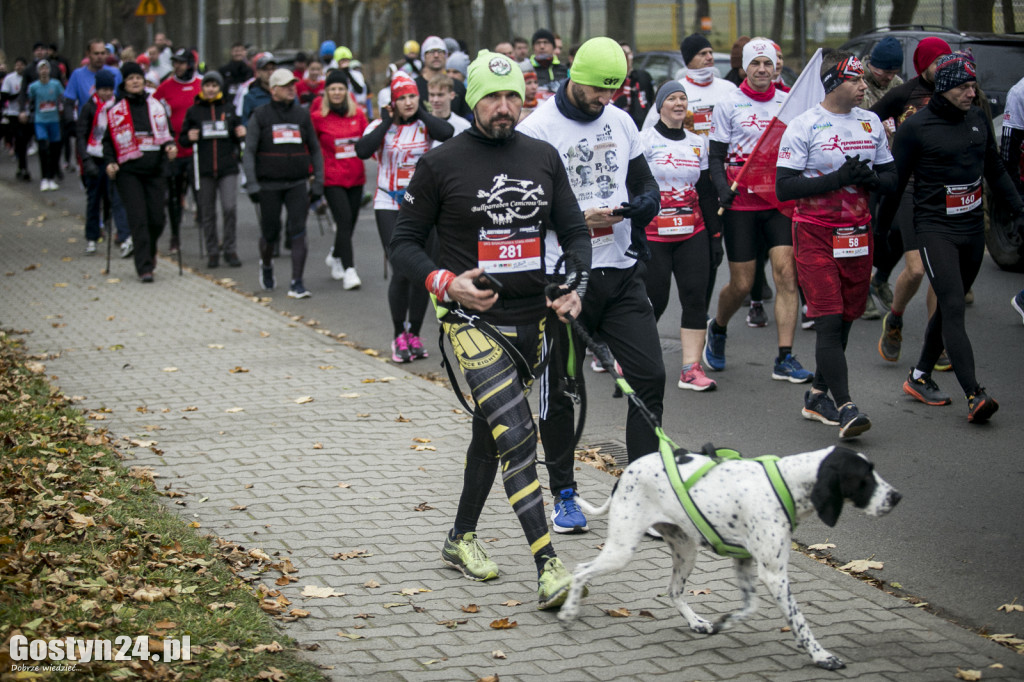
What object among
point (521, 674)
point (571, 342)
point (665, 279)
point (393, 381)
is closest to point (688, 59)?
point (665, 279)

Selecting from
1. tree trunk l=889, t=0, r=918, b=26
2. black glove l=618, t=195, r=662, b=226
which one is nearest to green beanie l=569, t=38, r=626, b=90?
black glove l=618, t=195, r=662, b=226

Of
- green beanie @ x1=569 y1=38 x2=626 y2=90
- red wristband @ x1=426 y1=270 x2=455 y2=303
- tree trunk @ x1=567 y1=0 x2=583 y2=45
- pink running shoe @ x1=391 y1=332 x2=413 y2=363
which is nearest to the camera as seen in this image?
red wristband @ x1=426 y1=270 x2=455 y2=303

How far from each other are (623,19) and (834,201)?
22122 millimetres

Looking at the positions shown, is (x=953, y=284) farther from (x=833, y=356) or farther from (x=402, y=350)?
(x=402, y=350)

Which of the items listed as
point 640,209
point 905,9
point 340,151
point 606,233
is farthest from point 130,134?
point 905,9

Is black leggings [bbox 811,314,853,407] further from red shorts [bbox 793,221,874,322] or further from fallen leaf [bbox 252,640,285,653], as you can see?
fallen leaf [bbox 252,640,285,653]

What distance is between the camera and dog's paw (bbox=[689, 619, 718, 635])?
4559mm

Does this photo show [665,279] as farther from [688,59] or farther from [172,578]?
[172,578]

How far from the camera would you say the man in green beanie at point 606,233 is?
18.1 ft

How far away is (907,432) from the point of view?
7281mm

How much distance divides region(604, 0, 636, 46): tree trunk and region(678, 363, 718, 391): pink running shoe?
20597 millimetres

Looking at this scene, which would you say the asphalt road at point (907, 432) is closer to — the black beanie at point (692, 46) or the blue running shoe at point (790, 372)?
the blue running shoe at point (790, 372)

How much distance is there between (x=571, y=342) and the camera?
523cm

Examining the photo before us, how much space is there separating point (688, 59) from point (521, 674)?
7.04 metres
